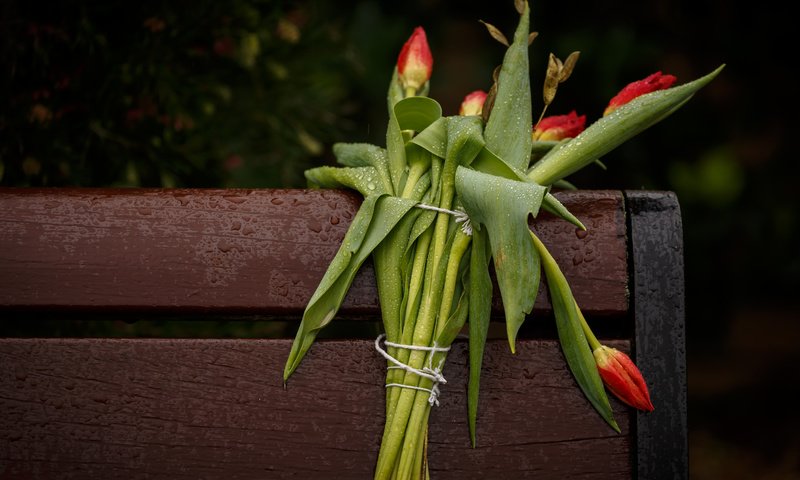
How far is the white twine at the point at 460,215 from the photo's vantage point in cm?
84

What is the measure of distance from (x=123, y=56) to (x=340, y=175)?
29.0 inches

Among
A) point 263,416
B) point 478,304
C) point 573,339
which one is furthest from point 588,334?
point 263,416

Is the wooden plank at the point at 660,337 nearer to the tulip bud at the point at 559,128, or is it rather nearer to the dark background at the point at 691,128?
the tulip bud at the point at 559,128

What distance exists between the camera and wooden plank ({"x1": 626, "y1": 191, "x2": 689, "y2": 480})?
0.85 meters

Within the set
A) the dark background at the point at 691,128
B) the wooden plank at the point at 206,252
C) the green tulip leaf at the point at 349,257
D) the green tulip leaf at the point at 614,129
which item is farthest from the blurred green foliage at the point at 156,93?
the green tulip leaf at the point at 614,129

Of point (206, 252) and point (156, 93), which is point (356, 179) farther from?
point (156, 93)

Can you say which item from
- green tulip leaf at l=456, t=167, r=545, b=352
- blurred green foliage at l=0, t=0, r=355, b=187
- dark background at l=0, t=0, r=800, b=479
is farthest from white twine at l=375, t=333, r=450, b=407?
dark background at l=0, t=0, r=800, b=479

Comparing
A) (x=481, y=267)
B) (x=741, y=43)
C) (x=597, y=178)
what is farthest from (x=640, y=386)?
(x=741, y=43)

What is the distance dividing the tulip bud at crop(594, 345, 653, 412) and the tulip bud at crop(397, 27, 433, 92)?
402 millimetres

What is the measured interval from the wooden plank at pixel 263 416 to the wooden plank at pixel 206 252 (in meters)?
0.05

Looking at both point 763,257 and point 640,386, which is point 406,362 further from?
point 763,257

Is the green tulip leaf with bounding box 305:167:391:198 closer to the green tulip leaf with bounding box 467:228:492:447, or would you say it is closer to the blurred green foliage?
the green tulip leaf with bounding box 467:228:492:447

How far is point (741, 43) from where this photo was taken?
3465 millimetres

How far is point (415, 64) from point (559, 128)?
0.20 metres
